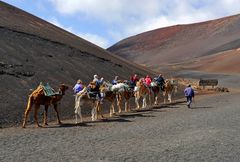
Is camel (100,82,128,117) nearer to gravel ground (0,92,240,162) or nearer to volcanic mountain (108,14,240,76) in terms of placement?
gravel ground (0,92,240,162)

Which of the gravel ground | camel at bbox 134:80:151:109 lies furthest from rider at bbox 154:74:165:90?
the gravel ground

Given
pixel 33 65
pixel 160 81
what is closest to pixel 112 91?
pixel 160 81

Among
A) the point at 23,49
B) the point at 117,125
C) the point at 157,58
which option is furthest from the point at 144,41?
the point at 117,125

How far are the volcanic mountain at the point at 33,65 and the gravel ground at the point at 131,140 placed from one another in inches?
192

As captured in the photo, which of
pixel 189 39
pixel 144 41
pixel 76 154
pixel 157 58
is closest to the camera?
pixel 76 154

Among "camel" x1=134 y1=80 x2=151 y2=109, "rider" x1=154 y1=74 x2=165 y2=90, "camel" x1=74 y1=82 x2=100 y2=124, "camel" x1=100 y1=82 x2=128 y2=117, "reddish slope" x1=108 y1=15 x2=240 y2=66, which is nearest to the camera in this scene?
"camel" x1=74 y1=82 x2=100 y2=124

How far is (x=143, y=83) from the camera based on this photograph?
3095 cm

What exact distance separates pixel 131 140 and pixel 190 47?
5488 inches

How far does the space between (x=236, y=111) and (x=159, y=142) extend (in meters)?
11.5

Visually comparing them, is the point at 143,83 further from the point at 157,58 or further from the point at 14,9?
the point at 157,58

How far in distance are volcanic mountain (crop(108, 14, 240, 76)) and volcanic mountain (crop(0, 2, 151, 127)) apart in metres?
60.8

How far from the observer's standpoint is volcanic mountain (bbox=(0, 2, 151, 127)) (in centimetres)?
2690

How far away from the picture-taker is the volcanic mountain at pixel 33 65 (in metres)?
26.9

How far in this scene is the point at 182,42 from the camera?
168m
